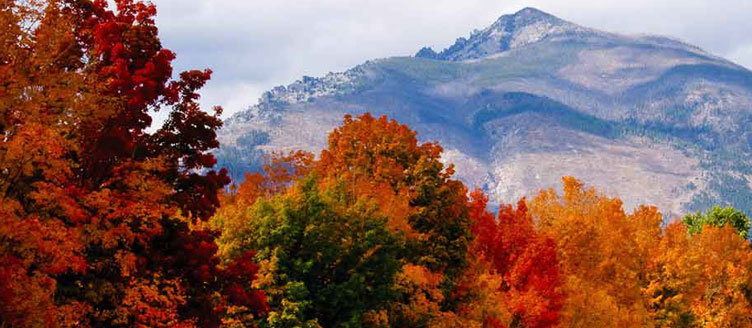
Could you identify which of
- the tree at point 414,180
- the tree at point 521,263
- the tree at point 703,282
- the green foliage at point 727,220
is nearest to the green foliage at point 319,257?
the tree at point 414,180

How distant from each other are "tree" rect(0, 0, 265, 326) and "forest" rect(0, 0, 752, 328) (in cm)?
6

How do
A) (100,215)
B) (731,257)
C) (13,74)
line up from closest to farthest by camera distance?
(13,74), (100,215), (731,257)

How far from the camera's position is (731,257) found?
115 metres

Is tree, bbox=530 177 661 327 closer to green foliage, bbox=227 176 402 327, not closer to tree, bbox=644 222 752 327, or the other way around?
tree, bbox=644 222 752 327

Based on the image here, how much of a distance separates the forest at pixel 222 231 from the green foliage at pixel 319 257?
95mm

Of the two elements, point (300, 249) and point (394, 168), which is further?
point (394, 168)

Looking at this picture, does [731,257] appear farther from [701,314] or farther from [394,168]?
[394,168]

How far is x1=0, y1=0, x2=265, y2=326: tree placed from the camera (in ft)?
90.5

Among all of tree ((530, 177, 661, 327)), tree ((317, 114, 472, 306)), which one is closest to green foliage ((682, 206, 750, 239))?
tree ((530, 177, 661, 327))

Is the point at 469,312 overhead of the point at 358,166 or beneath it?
beneath

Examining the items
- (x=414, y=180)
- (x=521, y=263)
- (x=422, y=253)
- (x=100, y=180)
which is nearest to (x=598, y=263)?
(x=521, y=263)

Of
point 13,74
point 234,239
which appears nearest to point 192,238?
point 13,74

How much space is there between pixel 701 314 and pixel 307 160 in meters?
47.1

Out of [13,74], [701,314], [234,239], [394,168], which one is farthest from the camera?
[701,314]
